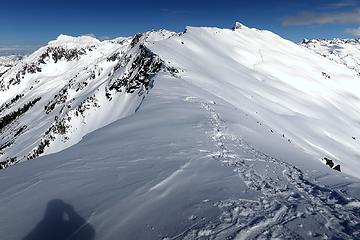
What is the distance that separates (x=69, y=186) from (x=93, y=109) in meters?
67.4

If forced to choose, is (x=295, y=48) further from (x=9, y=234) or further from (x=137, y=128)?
(x=9, y=234)

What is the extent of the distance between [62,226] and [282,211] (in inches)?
248

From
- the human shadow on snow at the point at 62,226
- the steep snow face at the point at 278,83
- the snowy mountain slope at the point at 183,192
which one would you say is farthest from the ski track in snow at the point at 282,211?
the steep snow face at the point at 278,83

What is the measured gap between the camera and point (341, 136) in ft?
188

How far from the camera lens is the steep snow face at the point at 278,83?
47.7 m

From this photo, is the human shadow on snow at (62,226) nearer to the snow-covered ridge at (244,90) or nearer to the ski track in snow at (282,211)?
the ski track in snow at (282,211)

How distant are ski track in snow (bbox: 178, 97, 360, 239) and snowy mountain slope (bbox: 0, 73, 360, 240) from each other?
26mm

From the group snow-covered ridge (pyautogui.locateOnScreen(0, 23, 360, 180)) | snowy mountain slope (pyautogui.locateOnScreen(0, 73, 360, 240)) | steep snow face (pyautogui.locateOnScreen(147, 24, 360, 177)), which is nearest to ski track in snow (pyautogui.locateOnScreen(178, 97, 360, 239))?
snowy mountain slope (pyautogui.locateOnScreen(0, 73, 360, 240))

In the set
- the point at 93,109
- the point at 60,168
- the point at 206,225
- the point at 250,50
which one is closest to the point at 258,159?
the point at 206,225

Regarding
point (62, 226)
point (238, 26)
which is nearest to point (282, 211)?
point (62, 226)

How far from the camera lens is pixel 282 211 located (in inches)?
405

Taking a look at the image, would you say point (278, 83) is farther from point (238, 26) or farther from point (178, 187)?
point (178, 187)

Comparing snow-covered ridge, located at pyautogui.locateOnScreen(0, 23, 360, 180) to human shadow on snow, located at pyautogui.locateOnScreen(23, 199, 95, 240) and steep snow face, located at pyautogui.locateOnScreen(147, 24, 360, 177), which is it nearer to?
steep snow face, located at pyautogui.locateOnScreen(147, 24, 360, 177)

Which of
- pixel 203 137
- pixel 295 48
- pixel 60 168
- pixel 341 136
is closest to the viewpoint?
pixel 60 168
